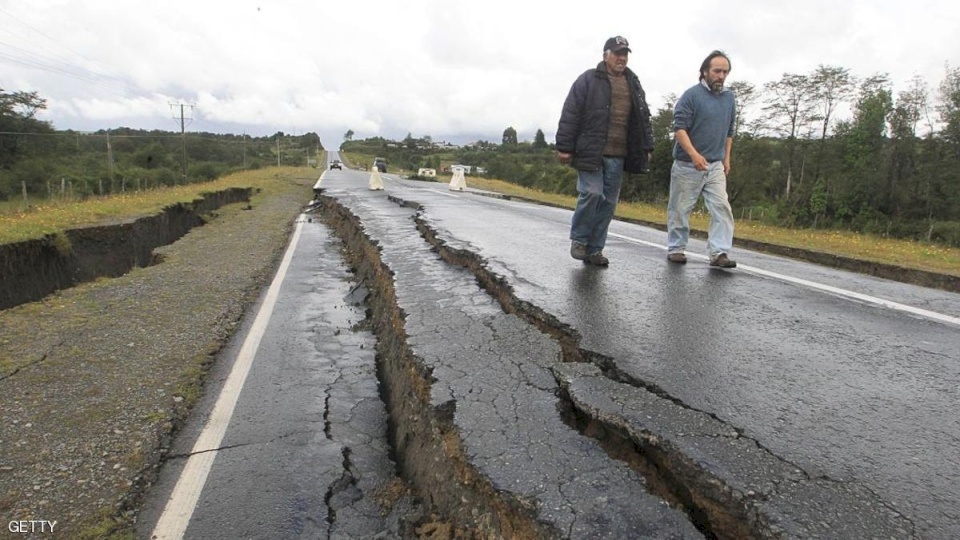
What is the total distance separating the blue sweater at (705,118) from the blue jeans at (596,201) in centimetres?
74

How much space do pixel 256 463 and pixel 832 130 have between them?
47.0 m

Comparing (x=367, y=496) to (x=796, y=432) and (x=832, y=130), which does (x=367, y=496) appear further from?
(x=832, y=130)

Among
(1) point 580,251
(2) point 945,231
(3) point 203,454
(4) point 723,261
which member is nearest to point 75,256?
(3) point 203,454

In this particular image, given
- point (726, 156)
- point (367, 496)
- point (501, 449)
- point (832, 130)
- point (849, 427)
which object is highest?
point (832, 130)

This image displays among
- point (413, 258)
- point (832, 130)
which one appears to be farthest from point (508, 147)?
point (413, 258)

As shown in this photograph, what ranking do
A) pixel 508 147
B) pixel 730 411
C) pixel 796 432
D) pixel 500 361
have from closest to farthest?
pixel 796 432, pixel 730 411, pixel 500 361, pixel 508 147

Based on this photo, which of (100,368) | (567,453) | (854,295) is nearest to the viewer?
(567,453)

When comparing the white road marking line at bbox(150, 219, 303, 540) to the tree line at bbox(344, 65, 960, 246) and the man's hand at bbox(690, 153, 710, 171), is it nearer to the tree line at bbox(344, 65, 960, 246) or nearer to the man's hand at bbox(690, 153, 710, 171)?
the man's hand at bbox(690, 153, 710, 171)

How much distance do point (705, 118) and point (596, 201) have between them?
1331 millimetres

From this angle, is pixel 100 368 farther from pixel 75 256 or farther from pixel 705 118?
pixel 75 256

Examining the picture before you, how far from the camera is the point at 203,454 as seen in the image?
117 inches

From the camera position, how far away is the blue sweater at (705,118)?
5.56m

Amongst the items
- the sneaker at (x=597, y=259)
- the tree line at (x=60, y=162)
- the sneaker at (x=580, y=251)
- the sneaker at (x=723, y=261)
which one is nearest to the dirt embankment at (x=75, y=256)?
the sneaker at (x=580, y=251)

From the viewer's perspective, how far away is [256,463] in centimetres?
291
